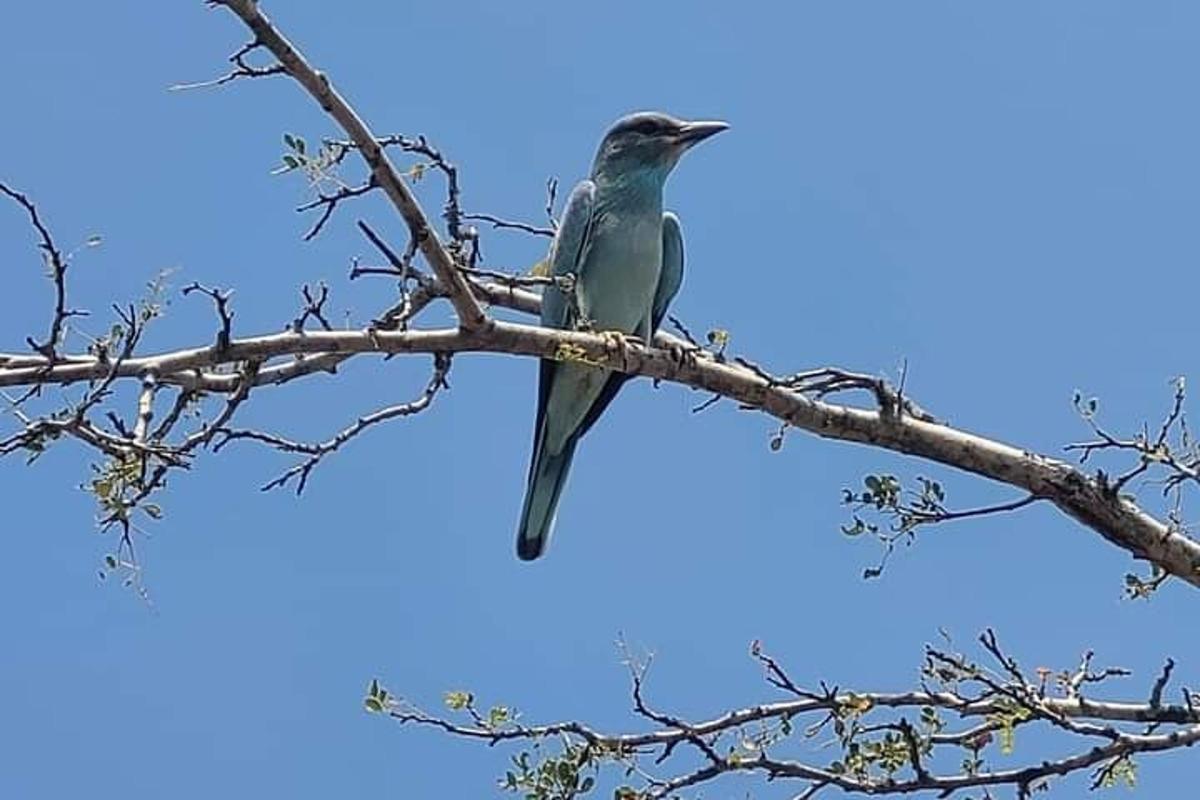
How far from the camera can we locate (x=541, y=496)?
23.4 ft

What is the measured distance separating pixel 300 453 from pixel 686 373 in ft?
3.88

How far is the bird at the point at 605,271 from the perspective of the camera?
7098 millimetres

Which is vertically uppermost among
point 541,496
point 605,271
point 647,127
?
point 647,127

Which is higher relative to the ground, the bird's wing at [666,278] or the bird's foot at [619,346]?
the bird's wing at [666,278]

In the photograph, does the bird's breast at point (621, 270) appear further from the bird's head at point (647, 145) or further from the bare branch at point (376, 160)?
the bare branch at point (376, 160)

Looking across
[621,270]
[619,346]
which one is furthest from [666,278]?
[619,346]

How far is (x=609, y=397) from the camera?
7.26 m

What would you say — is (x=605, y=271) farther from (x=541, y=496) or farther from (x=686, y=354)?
(x=686, y=354)

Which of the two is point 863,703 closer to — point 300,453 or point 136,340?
point 300,453

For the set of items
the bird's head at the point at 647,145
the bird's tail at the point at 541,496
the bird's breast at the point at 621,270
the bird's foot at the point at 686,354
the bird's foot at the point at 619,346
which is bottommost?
the bird's foot at the point at 686,354

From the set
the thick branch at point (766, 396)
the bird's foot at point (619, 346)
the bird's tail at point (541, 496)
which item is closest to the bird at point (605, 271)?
the bird's tail at point (541, 496)

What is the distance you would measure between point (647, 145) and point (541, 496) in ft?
6.14

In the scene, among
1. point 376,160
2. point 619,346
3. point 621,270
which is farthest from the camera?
point 621,270

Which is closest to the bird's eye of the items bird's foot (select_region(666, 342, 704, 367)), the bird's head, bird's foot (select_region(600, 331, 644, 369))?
the bird's head
